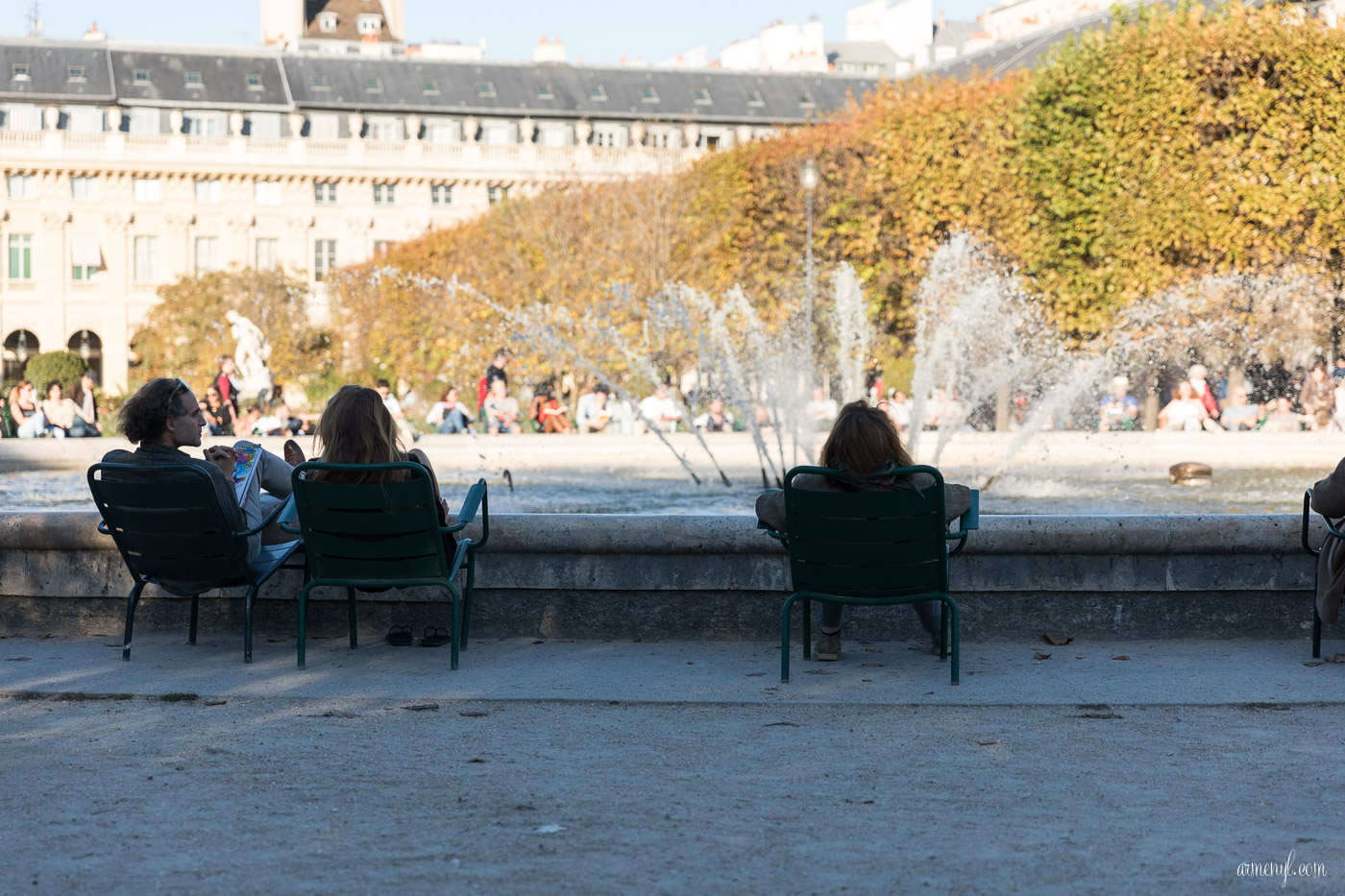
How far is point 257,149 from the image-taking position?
62.1m

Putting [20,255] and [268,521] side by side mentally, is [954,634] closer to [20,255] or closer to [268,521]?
[268,521]

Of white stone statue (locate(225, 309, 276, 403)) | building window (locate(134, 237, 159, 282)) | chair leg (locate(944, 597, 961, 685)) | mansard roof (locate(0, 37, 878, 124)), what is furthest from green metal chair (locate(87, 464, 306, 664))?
building window (locate(134, 237, 159, 282))

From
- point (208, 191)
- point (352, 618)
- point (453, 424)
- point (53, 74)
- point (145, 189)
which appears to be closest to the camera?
point (352, 618)

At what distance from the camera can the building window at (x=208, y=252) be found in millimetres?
63406

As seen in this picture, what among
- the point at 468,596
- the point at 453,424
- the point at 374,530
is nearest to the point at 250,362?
the point at 453,424

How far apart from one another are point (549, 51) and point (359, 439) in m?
67.6

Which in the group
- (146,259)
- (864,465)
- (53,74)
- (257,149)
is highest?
(53,74)

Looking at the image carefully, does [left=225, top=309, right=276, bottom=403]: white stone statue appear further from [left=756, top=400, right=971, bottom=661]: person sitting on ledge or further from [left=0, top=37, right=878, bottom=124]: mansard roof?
[left=0, top=37, right=878, bottom=124]: mansard roof

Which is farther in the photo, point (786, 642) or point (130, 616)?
point (130, 616)

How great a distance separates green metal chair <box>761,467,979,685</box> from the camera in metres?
5.28

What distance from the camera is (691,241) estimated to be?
3484 cm

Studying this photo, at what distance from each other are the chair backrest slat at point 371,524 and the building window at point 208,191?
60788mm

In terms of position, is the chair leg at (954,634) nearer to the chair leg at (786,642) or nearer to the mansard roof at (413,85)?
the chair leg at (786,642)

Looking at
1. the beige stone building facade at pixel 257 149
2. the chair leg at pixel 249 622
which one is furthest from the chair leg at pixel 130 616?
the beige stone building facade at pixel 257 149
